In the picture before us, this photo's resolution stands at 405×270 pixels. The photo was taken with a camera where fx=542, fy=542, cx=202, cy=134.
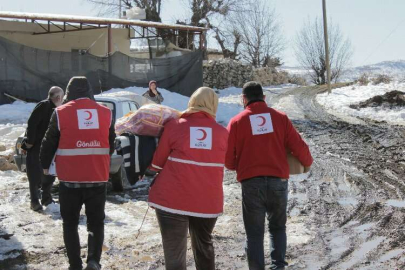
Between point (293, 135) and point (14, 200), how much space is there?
16.0 ft

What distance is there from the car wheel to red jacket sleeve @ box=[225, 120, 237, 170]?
396 centimetres

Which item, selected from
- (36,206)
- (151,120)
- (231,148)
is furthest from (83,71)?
(151,120)

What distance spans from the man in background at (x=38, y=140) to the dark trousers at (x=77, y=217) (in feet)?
7.68

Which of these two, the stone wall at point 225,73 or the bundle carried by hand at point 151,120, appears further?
the stone wall at point 225,73

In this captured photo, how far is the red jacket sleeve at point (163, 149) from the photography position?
4.03 meters

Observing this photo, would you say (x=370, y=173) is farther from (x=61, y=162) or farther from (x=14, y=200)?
(x=61, y=162)

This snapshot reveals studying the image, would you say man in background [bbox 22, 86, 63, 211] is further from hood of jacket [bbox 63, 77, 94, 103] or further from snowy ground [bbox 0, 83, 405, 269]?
hood of jacket [bbox 63, 77, 94, 103]

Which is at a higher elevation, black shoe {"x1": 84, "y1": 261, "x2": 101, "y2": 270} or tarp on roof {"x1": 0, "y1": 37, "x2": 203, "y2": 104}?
tarp on roof {"x1": 0, "y1": 37, "x2": 203, "y2": 104}

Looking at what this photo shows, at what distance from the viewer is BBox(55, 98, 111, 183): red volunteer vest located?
474 cm

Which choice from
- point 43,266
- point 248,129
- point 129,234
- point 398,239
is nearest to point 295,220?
point 398,239

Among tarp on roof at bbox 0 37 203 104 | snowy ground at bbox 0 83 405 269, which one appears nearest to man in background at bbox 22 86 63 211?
snowy ground at bbox 0 83 405 269

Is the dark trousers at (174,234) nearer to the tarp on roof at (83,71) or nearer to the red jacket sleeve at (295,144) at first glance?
the red jacket sleeve at (295,144)

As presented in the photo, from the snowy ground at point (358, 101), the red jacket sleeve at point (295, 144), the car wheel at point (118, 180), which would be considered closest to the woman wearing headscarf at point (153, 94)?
the car wheel at point (118, 180)

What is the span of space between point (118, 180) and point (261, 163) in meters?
4.41
